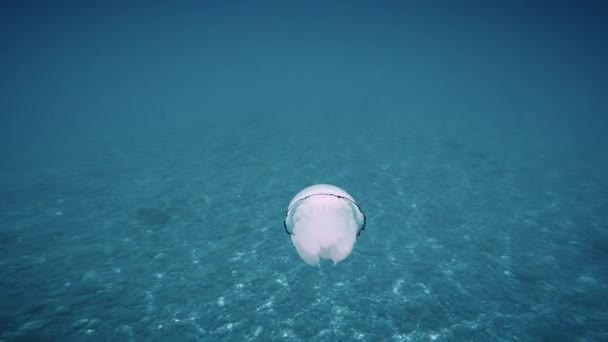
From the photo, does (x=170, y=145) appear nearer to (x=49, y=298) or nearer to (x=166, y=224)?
(x=166, y=224)

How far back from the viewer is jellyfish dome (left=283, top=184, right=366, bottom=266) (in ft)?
32.7

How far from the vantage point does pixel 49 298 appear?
41.2 feet

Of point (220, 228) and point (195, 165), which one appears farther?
point (195, 165)

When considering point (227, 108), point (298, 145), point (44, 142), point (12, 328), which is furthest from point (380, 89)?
point (12, 328)

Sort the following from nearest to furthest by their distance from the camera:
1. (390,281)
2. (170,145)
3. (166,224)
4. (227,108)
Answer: (390,281), (166,224), (170,145), (227,108)

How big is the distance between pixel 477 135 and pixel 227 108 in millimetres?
37866

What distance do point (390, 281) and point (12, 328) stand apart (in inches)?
558

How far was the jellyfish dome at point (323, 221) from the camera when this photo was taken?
9969 mm

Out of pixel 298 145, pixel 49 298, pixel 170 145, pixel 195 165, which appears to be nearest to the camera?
pixel 49 298

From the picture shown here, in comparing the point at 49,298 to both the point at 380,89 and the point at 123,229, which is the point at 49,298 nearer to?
the point at 123,229

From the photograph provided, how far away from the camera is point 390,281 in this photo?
1338cm

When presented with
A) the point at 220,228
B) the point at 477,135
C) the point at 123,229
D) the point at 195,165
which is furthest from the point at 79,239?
the point at 477,135

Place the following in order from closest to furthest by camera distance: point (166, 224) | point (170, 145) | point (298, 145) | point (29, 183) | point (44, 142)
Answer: point (166, 224) → point (29, 183) → point (298, 145) → point (170, 145) → point (44, 142)

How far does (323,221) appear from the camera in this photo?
9.95 metres
